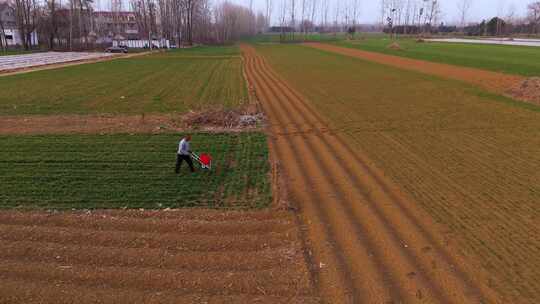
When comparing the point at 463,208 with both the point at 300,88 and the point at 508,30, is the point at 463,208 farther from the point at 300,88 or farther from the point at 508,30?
the point at 508,30

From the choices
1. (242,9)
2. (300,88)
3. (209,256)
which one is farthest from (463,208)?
(242,9)

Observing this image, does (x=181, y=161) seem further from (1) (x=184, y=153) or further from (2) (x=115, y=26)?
(2) (x=115, y=26)

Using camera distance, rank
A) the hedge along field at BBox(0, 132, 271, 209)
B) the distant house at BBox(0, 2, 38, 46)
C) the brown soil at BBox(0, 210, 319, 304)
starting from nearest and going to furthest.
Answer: the brown soil at BBox(0, 210, 319, 304) → the hedge along field at BBox(0, 132, 271, 209) → the distant house at BBox(0, 2, 38, 46)

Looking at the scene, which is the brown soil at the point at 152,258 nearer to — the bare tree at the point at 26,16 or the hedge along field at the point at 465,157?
the hedge along field at the point at 465,157

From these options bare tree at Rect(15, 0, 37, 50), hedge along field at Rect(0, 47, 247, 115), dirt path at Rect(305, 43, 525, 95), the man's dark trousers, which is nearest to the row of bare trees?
bare tree at Rect(15, 0, 37, 50)

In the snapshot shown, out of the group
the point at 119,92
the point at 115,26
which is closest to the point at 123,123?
the point at 119,92

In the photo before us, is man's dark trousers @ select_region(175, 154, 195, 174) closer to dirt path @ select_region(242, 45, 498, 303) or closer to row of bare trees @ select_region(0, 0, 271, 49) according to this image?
dirt path @ select_region(242, 45, 498, 303)

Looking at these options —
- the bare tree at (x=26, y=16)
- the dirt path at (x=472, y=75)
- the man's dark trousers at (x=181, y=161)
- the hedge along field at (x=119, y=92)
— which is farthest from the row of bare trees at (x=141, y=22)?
the man's dark trousers at (x=181, y=161)
